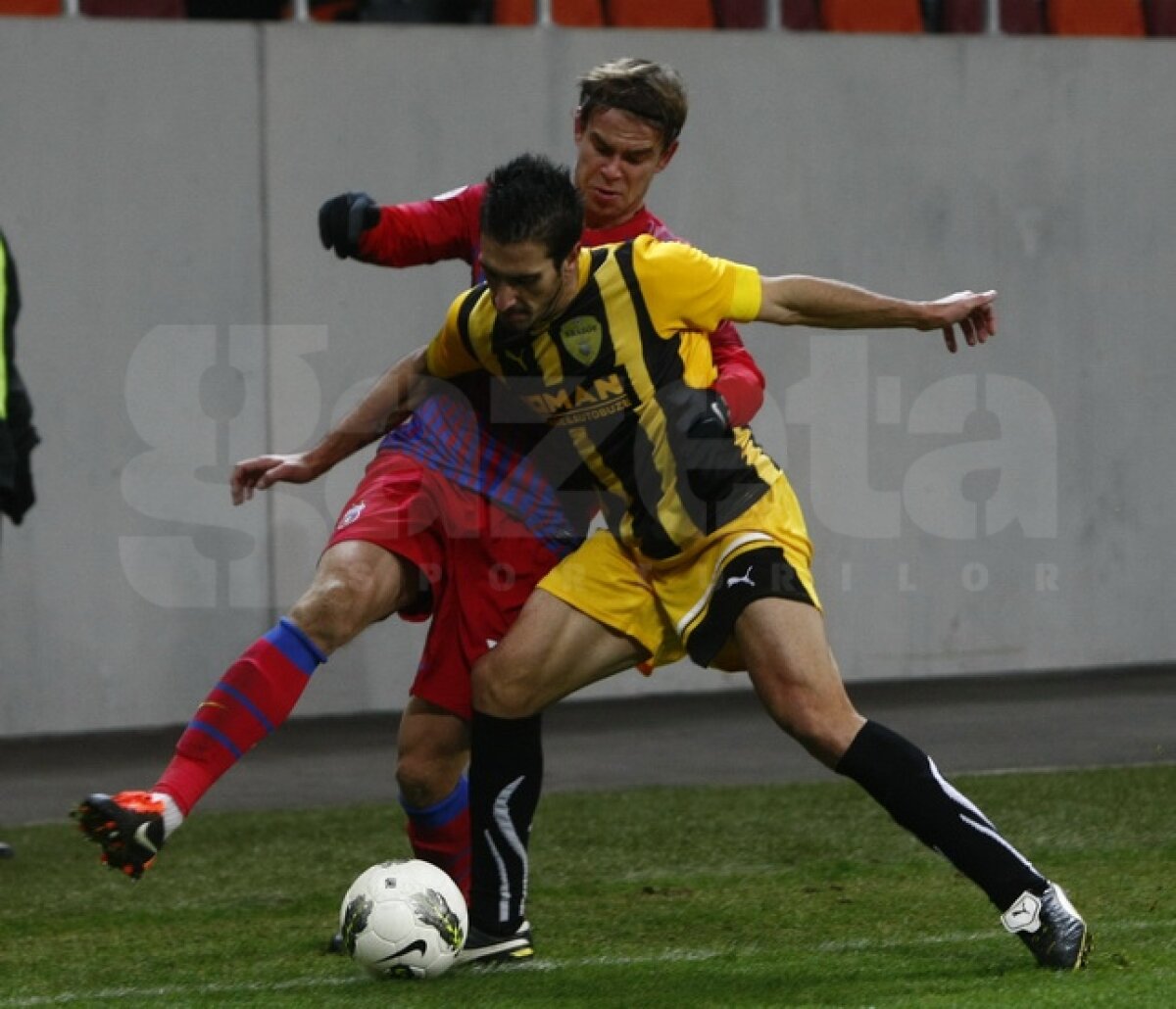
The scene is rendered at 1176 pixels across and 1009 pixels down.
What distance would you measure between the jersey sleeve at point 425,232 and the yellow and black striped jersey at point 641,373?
357 mm

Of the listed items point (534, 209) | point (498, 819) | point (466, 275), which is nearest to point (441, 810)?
point (498, 819)

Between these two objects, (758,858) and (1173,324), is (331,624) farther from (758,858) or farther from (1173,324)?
(1173,324)

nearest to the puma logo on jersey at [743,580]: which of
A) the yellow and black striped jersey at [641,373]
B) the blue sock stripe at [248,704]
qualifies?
the yellow and black striped jersey at [641,373]

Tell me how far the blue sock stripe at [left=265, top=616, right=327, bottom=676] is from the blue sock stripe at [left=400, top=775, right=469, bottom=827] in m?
0.52

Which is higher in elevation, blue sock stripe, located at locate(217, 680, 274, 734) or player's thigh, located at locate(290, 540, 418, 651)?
player's thigh, located at locate(290, 540, 418, 651)

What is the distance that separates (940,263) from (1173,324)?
52.1 inches

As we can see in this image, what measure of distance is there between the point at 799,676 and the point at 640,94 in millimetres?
1461

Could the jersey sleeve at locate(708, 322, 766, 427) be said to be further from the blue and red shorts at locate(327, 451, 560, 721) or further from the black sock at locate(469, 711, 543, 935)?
the black sock at locate(469, 711, 543, 935)

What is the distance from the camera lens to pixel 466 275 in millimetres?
9656

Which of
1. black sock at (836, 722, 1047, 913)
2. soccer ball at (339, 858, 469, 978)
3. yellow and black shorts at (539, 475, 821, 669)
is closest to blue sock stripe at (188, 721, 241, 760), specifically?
soccer ball at (339, 858, 469, 978)

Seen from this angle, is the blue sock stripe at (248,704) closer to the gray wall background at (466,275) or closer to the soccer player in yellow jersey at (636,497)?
the soccer player in yellow jersey at (636,497)

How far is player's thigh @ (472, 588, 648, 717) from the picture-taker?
463 cm

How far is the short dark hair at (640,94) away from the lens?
504 cm

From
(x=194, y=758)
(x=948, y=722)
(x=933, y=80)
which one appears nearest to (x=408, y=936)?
(x=194, y=758)
